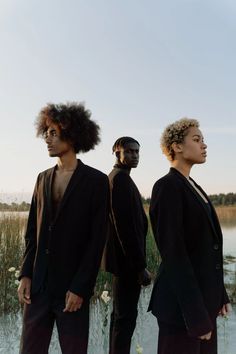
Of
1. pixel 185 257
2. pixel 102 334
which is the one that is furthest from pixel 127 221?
pixel 102 334

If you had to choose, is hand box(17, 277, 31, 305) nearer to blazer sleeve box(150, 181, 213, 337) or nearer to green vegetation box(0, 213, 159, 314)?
blazer sleeve box(150, 181, 213, 337)

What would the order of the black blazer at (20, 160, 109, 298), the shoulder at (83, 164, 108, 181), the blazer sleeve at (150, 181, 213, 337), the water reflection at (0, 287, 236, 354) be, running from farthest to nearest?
the water reflection at (0, 287, 236, 354), the shoulder at (83, 164, 108, 181), the black blazer at (20, 160, 109, 298), the blazer sleeve at (150, 181, 213, 337)

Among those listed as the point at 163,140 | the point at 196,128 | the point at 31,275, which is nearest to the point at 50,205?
the point at 31,275

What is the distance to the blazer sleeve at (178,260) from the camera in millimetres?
1822

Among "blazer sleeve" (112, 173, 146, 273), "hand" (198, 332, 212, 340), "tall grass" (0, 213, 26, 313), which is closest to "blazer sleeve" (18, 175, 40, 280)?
"blazer sleeve" (112, 173, 146, 273)

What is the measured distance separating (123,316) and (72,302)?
2.65ft

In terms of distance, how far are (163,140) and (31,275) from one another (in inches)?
36.3

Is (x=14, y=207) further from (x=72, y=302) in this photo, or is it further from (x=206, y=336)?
(x=206, y=336)

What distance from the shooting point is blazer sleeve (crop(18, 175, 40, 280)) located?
2240 millimetres

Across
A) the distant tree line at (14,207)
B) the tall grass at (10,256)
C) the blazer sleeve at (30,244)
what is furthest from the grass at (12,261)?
the blazer sleeve at (30,244)

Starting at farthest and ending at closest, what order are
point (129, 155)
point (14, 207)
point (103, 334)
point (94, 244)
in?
point (14, 207), point (103, 334), point (129, 155), point (94, 244)

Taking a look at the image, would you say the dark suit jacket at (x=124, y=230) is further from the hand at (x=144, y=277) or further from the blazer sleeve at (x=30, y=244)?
the blazer sleeve at (x=30, y=244)

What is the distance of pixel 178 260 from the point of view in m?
1.87

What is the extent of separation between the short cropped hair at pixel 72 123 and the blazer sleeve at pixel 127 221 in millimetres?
518
